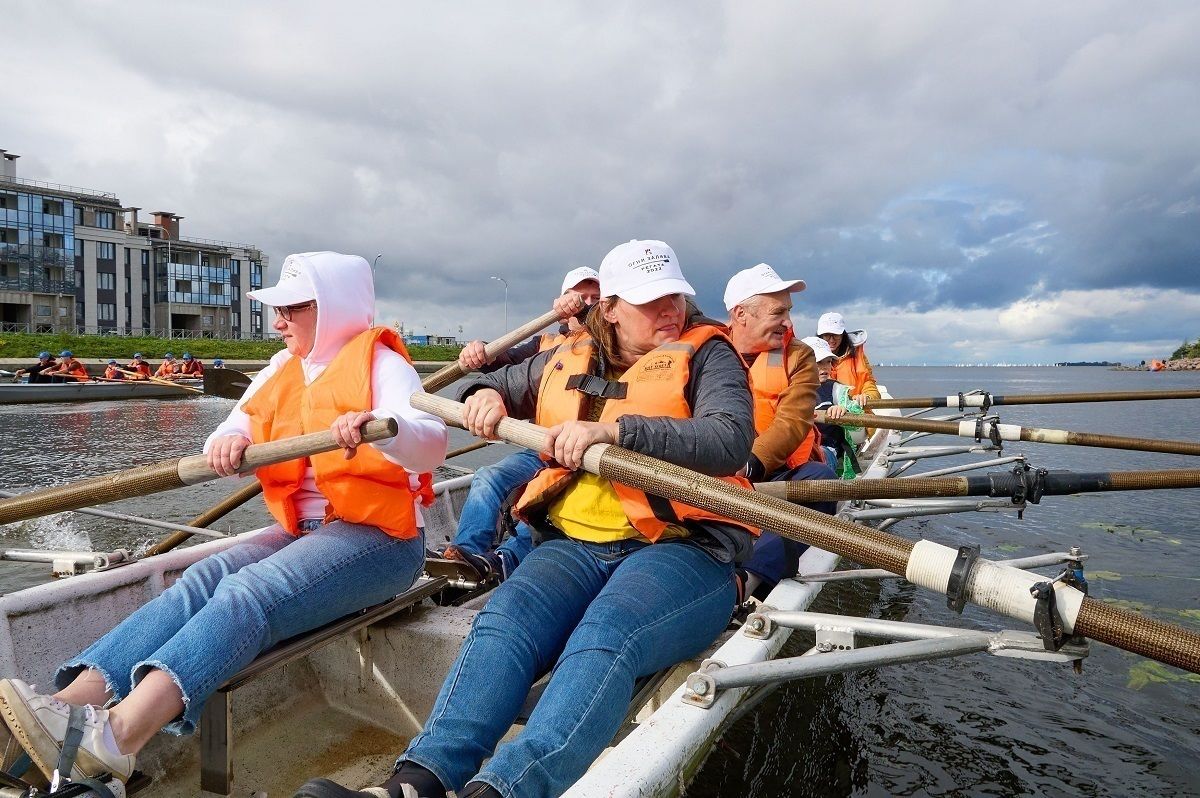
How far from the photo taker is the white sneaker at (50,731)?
72.9 inches

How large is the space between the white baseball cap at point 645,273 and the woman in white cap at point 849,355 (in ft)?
20.1

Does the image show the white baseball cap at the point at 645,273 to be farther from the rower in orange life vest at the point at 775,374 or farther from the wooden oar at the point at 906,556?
the rower in orange life vest at the point at 775,374

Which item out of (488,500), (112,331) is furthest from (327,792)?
(112,331)

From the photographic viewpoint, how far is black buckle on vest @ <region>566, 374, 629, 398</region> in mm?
2756

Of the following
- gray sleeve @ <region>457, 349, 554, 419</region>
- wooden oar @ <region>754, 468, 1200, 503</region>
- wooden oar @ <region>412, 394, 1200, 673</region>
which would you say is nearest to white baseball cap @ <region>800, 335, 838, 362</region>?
wooden oar @ <region>754, 468, 1200, 503</region>

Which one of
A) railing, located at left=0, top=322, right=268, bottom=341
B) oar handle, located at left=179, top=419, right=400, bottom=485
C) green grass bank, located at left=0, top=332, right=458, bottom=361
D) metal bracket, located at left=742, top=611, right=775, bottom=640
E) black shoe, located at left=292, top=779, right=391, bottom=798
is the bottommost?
black shoe, located at left=292, top=779, right=391, bottom=798

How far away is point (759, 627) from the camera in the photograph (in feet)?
8.83

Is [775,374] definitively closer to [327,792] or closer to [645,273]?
[645,273]

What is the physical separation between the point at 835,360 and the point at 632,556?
6.96 m

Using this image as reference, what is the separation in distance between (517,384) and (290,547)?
1.01 metres

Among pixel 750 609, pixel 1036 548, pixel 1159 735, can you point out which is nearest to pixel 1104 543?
pixel 1036 548

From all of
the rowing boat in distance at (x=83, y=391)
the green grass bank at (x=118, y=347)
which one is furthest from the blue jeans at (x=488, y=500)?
the green grass bank at (x=118, y=347)

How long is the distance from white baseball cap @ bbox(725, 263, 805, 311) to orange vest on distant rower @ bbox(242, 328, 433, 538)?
224 cm

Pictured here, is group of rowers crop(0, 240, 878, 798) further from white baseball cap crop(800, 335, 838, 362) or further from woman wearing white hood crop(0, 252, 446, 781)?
white baseball cap crop(800, 335, 838, 362)
